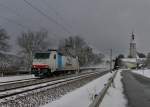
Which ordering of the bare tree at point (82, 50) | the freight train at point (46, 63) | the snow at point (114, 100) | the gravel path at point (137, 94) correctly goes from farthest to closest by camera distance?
the bare tree at point (82, 50) → the freight train at point (46, 63) → the gravel path at point (137, 94) → the snow at point (114, 100)

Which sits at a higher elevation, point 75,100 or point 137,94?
point 75,100

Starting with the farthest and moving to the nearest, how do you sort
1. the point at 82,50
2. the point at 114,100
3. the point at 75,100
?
1. the point at 82,50
2. the point at 114,100
3. the point at 75,100

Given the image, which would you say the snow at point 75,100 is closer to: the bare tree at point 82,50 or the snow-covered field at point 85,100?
the snow-covered field at point 85,100

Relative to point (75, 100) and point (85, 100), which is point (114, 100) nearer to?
point (85, 100)

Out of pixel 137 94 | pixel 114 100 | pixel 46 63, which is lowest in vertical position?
pixel 137 94

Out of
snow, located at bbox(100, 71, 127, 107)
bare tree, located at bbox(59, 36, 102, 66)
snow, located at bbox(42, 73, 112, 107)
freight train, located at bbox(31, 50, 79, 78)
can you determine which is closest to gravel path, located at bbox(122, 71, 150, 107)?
snow, located at bbox(100, 71, 127, 107)

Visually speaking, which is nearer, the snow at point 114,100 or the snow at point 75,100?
the snow at point 75,100

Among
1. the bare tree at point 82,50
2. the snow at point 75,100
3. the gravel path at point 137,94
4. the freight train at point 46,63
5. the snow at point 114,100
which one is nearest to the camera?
the snow at point 75,100

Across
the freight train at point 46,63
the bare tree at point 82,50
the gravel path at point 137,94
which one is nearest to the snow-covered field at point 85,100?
the gravel path at point 137,94

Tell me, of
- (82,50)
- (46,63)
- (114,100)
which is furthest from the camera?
(82,50)

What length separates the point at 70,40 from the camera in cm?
15600

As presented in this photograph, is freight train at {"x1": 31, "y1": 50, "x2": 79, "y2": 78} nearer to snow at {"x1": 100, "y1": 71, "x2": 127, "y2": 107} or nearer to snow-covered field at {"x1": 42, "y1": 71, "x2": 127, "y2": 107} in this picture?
snow-covered field at {"x1": 42, "y1": 71, "x2": 127, "y2": 107}

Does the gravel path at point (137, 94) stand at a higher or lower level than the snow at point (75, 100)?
lower

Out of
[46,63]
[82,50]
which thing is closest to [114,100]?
[46,63]
